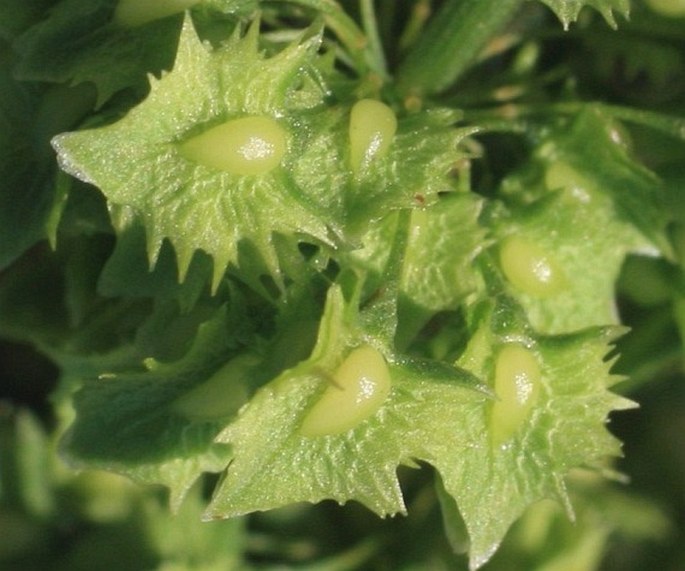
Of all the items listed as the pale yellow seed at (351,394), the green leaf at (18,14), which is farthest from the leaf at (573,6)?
the green leaf at (18,14)

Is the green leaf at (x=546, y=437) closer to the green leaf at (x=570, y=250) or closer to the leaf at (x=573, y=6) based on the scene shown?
the green leaf at (x=570, y=250)

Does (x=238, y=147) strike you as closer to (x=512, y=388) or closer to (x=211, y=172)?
(x=211, y=172)

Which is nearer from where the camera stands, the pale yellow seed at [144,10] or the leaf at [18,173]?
the pale yellow seed at [144,10]

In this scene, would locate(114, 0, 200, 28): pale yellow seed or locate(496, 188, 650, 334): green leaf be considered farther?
locate(496, 188, 650, 334): green leaf

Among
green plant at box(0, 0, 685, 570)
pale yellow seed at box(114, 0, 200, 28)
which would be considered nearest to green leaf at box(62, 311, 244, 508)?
green plant at box(0, 0, 685, 570)

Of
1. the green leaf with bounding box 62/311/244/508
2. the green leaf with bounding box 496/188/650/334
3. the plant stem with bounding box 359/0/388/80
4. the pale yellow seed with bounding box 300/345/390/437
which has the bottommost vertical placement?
the green leaf with bounding box 62/311/244/508

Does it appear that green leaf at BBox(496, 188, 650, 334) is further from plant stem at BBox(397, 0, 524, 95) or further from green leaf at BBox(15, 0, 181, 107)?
green leaf at BBox(15, 0, 181, 107)

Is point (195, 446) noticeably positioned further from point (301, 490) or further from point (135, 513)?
point (135, 513)

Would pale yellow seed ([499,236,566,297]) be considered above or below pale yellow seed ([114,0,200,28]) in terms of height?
below

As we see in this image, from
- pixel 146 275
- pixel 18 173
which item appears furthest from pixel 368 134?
pixel 18 173
